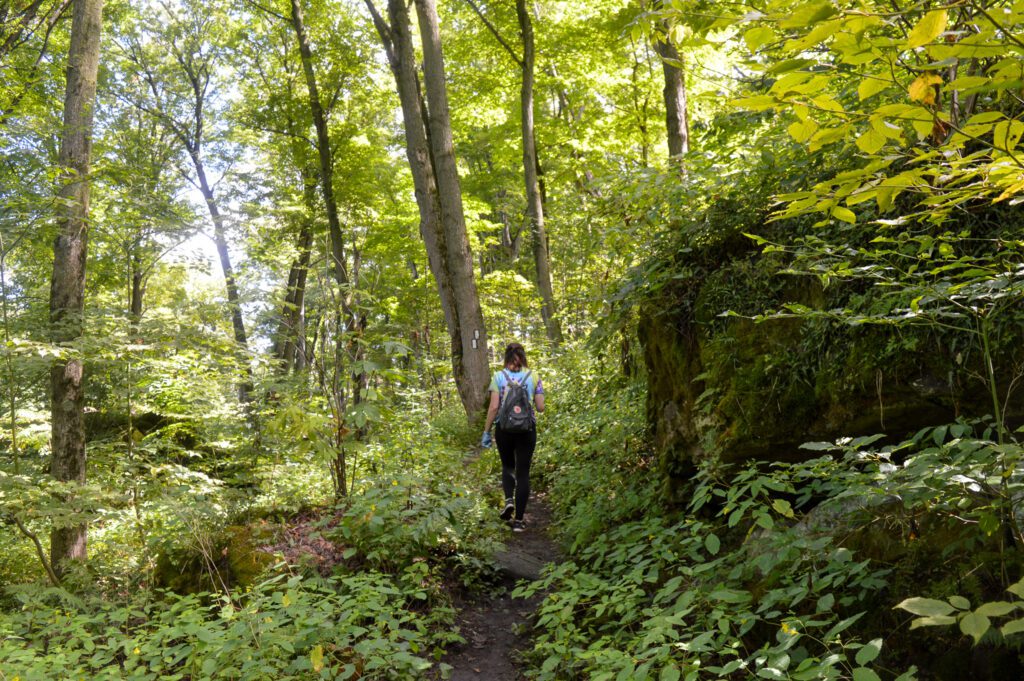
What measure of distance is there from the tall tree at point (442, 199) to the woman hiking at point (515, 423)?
3.62 metres

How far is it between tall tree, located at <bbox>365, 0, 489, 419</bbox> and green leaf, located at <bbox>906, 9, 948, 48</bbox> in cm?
878

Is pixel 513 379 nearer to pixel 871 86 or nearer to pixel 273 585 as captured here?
pixel 273 585

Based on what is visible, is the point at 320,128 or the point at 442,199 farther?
the point at 320,128

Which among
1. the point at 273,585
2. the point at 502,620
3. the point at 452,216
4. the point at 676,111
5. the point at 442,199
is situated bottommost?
the point at 502,620

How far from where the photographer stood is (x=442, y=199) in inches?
391

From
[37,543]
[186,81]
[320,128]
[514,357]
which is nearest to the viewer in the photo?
[37,543]

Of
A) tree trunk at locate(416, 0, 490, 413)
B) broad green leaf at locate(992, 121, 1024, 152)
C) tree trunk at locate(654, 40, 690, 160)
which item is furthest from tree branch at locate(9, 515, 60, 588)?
tree trunk at locate(654, 40, 690, 160)

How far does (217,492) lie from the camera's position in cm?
645

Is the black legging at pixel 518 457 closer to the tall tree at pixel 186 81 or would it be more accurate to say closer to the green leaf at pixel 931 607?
the green leaf at pixel 931 607

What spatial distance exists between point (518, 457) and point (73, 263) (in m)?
6.29

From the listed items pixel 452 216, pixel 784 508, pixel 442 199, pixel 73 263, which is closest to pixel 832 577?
pixel 784 508

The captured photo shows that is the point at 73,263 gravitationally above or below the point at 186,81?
below

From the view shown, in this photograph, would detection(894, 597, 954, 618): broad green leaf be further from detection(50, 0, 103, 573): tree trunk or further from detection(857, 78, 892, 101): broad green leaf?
detection(50, 0, 103, 573): tree trunk

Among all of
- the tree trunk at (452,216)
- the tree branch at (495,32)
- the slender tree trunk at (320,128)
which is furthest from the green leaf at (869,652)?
the slender tree trunk at (320,128)
